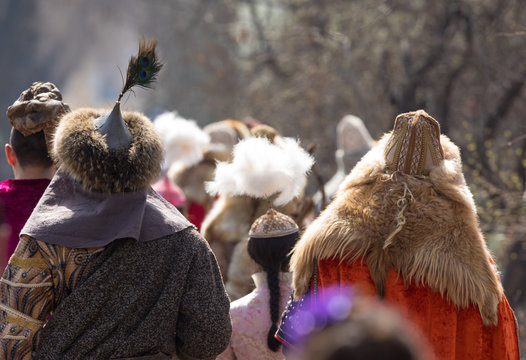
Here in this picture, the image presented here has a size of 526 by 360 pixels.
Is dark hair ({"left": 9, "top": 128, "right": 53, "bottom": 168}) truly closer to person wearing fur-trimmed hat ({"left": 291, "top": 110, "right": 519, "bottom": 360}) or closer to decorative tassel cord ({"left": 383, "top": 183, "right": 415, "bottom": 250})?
person wearing fur-trimmed hat ({"left": 291, "top": 110, "right": 519, "bottom": 360})

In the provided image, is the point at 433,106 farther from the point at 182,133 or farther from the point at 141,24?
the point at 141,24

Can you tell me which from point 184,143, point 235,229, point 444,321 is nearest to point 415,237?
point 444,321

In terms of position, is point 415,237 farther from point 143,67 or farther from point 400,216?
point 143,67

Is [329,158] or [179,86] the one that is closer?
[329,158]

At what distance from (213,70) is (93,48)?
830 cm

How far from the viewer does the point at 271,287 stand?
2775 mm

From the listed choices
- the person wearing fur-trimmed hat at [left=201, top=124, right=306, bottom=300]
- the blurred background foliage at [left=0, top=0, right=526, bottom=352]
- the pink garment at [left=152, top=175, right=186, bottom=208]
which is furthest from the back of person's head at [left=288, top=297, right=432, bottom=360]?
the pink garment at [left=152, top=175, right=186, bottom=208]

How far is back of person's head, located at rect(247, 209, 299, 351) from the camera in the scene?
2795 mm

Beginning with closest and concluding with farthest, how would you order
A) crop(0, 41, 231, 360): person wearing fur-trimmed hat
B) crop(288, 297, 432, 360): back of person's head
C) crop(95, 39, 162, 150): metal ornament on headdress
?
crop(288, 297, 432, 360): back of person's head
crop(0, 41, 231, 360): person wearing fur-trimmed hat
crop(95, 39, 162, 150): metal ornament on headdress

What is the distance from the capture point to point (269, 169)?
3.30m

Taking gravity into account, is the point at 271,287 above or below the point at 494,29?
below

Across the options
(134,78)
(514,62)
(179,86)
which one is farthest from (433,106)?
(179,86)

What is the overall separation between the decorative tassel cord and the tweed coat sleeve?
0.61 m

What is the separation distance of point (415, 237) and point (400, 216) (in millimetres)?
91
